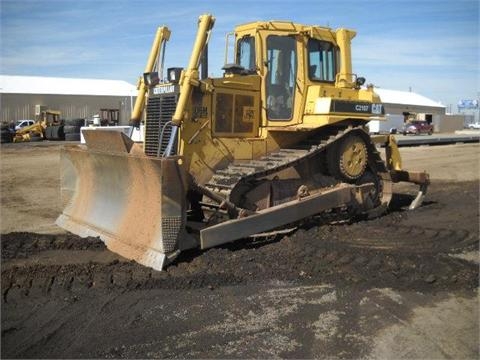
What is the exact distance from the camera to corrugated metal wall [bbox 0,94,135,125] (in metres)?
45.0

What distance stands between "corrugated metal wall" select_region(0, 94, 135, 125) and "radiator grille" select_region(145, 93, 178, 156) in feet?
125

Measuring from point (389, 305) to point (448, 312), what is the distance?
541 mm

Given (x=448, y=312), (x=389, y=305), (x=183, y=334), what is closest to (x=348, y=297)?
(x=389, y=305)

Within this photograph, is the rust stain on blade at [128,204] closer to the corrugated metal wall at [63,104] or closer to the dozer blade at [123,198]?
the dozer blade at [123,198]

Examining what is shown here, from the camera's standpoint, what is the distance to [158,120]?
755 cm

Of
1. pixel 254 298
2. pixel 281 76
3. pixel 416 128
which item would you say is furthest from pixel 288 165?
pixel 416 128

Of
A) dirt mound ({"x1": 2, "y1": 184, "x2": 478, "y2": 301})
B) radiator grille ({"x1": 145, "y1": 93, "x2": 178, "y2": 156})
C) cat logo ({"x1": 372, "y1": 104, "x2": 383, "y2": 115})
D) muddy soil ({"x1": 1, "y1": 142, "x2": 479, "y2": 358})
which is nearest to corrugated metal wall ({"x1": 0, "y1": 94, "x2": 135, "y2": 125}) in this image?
cat logo ({"x1": 372, "y1": 104, "x2": 383, "y2": 115})

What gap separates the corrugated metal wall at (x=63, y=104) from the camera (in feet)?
148

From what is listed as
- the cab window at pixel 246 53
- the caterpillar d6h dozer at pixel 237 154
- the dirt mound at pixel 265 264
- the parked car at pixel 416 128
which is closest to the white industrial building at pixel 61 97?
the parked car at pixel 416 128

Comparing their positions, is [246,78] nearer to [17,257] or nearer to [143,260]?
[143,260]

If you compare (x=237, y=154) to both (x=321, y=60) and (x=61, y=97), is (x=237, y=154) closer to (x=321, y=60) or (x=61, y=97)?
(x=321, y=60)

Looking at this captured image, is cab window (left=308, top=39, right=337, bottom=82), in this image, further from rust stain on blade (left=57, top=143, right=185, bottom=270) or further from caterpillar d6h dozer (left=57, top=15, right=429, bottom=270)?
rust stain on blade (left=57, top=143, right=185, bottom=270)

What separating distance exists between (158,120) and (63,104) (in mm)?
42859

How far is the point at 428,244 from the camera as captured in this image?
23.8 ft
